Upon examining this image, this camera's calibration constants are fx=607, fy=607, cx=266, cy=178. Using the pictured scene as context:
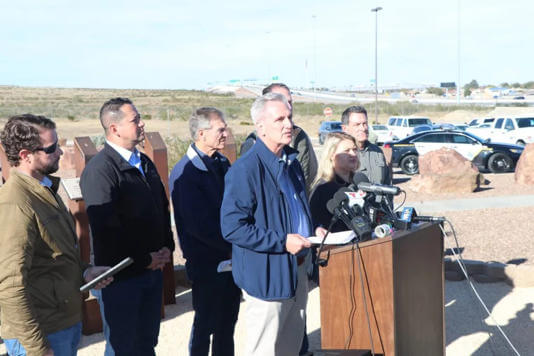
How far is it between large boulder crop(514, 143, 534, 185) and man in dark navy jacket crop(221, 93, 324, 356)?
42.6ft

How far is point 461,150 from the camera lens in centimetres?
1888

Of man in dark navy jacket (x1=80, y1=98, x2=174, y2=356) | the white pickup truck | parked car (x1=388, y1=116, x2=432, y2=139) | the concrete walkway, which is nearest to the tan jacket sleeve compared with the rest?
man in dark navy jacket (x1=80, y1=98, x2=174, y2=356)

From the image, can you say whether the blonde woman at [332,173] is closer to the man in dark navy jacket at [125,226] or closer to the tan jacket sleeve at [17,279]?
the man in dark navy jacket at [125,226]

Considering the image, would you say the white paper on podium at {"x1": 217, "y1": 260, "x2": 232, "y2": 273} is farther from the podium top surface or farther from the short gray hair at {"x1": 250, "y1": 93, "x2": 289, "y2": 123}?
the short gray hair at {"x1": 250, "y1": 93, "x2": 289, "y2": 123}

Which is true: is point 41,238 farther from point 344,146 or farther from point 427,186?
point 427,186

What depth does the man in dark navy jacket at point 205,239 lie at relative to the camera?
3779mm

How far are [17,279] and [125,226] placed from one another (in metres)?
0.98

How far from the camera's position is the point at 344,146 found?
428 cm

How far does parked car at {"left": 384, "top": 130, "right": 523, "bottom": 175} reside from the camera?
59.6ft

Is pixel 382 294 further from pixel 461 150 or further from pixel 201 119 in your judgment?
pixel 461 150

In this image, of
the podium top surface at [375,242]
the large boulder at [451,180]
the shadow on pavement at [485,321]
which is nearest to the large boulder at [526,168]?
the large boulder at [451,180]

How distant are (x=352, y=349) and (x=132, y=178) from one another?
4.86ft

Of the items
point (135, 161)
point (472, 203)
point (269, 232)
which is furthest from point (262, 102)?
point (472, 203)

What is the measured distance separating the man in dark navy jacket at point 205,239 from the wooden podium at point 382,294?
0.85 metres
